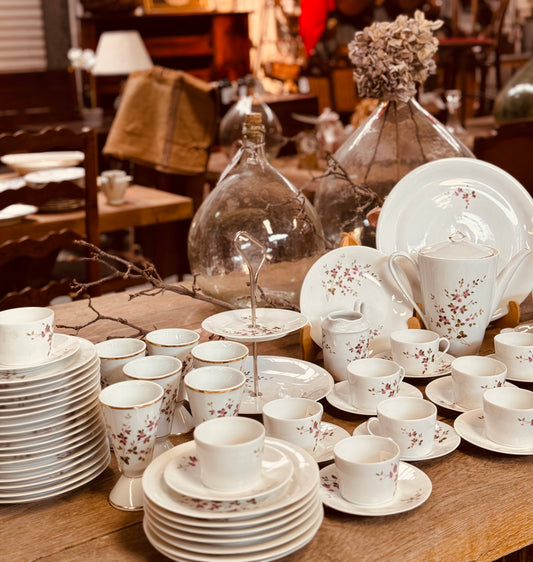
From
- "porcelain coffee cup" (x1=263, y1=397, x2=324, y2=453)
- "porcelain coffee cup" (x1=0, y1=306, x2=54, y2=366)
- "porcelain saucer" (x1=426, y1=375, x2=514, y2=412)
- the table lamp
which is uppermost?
the table lamp

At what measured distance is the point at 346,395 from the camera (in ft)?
3.92

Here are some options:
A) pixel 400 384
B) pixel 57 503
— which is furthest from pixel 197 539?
pixel 400 384

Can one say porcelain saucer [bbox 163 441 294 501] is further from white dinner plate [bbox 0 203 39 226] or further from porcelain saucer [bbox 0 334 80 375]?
white dinner plate [bbox 0 203 39 226]

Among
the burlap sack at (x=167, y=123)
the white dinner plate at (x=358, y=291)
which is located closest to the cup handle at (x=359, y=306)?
the white dinner plate at (x=358, y=291)

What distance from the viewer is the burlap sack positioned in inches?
141

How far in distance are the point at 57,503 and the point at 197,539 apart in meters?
0.25

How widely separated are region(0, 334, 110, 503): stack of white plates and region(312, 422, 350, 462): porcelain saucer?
0.28 metres

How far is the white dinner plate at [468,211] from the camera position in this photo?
151cm

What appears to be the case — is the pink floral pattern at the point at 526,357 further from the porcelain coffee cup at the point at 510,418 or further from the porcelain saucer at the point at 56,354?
the porcelain saucer at the point at 56,354

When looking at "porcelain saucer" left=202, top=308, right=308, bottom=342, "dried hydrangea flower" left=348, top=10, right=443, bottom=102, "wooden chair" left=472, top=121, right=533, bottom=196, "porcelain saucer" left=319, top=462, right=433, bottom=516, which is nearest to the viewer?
"porcelain saucer" left=319, top=462, right=433, bottom=516

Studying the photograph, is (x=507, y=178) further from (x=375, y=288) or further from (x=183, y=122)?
(x=183, y=122)

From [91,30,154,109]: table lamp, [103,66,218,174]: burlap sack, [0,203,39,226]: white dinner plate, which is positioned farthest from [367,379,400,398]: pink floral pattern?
[91,30,154,109]: table lamp

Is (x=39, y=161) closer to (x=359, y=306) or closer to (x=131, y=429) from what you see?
(x=359, y=306)

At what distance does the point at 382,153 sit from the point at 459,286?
518 millimetres
